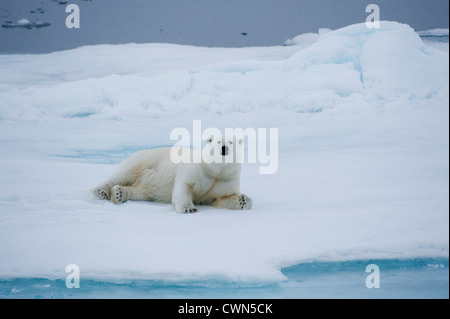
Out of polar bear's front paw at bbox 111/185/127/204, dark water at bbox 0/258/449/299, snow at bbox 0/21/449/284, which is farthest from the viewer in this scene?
polar bear's front paw at bbox 111/185/127/204

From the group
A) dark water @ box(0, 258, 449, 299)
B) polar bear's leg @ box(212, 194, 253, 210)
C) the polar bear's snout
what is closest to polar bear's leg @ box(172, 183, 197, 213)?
→ polar bear's leg @ box(212, 194, 253, 210)

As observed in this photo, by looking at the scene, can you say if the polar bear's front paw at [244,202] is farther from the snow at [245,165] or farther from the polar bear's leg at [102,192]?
the polar bear's leg at [102,192]

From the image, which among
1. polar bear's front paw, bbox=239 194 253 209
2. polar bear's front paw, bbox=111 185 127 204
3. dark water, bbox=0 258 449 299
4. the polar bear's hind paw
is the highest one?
polar bear's front paw, bbox=111 185 127 204

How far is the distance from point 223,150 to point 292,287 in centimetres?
110

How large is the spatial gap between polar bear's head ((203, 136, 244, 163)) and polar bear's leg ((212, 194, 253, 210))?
0.76ft

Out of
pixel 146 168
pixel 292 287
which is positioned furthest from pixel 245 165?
pixel 292 287

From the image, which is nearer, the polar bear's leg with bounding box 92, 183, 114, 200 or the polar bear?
the polar bear

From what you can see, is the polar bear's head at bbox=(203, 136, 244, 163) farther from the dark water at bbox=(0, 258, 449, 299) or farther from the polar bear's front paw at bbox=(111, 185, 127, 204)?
the dark water at bbox=(0, 258, 449, 299)

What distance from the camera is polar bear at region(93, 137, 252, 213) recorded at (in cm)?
321

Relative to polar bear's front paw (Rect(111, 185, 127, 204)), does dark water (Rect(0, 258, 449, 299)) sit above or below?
below

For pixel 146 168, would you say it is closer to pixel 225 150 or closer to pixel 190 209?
pixel 190 209

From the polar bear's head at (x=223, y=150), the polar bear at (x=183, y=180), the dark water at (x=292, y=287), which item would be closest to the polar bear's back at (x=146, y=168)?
the polar bear at (x=183, y=180)

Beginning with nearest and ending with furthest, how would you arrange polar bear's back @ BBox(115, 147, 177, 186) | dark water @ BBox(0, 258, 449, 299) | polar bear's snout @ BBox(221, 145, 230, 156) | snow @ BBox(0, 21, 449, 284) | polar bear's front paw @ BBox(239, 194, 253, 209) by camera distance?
1. dark water @ BBox(0, 258, 449, 299)
2. snow @ BBox(0, 21, 449, 284)
3. polar bear's snout @ BBox(221, 145, 230, 156)
4. polar bear's front paw @ BBox(239, 194, 253, 209)
5. polar bear's back @ BBox(115, 147, 177, 186)
